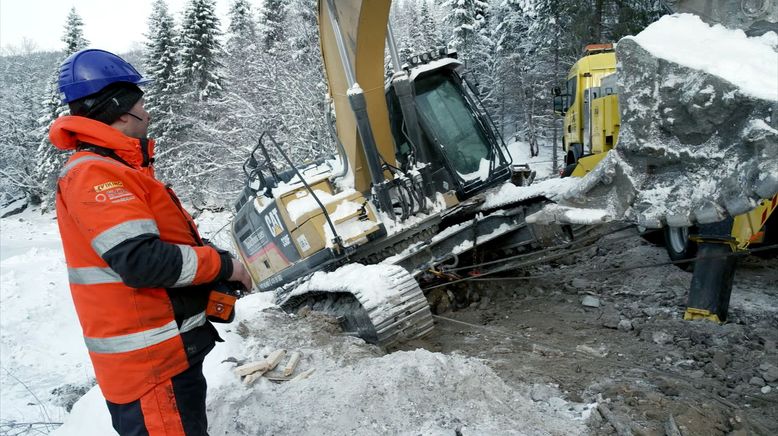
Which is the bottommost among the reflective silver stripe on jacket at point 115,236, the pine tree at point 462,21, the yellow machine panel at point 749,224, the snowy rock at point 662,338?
the snowy rock at point 662,338

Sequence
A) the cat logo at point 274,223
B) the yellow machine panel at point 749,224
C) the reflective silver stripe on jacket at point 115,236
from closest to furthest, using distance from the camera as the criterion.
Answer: the reflective silver stripe on jacket at point 115,236
the yellow machine panel at point 749,224
the cat logo at point 274,223

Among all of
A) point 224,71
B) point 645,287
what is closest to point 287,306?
point 645,287

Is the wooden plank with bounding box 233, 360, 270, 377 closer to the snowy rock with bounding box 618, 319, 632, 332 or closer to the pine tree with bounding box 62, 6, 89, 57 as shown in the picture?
the snowy rock with bounding box 618, 319, 632, 332

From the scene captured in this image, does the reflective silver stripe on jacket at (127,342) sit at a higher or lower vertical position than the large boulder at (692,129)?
lower

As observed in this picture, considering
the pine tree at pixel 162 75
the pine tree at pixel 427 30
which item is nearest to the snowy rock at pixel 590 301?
the pine tree at pixel 162 75

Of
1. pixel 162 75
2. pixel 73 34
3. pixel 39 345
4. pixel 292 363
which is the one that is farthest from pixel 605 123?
pixel 73 34

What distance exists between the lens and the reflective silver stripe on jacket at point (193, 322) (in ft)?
7.52

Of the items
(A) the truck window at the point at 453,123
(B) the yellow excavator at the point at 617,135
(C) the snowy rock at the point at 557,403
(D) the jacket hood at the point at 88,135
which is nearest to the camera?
(D) the jacket hood at the point at 88,135

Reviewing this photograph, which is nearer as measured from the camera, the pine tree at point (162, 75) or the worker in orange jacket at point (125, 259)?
the worker in orange jacket at point (125, 259)

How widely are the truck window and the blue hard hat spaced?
4403 mm

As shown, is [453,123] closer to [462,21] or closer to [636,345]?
[636,345]

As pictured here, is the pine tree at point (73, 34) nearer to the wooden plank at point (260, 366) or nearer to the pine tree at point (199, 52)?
the pine tree at point (199, 52)

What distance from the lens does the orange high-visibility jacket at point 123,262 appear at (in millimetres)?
1999

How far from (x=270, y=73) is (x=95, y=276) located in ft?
66.0
